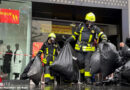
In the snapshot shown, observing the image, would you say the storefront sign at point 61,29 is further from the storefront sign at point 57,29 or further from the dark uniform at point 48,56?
the dark uniform at point 48,56

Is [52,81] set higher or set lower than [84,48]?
lower

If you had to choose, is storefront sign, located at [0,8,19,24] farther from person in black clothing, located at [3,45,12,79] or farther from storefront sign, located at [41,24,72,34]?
storefront sign, located at [41,24,72,34]

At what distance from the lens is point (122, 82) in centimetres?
579

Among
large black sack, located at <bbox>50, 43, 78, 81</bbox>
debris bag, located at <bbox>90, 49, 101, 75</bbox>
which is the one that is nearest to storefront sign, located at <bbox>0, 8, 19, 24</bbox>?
large black sack, located at <bbox>50, 43, 78, 81</bbox>

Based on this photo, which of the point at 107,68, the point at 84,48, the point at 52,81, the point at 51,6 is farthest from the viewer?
the point at 51,6

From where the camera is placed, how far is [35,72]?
5.91 meters

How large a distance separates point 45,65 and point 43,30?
3.68 meters

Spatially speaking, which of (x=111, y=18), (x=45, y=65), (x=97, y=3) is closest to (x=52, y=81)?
(x=45, y=65)

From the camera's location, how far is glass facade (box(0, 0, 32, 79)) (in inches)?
365

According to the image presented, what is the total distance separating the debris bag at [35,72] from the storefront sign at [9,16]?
3.78m

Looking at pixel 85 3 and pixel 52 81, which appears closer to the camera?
pixel 52 81

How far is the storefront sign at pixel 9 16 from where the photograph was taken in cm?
940

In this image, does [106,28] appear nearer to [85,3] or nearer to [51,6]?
[85,3]

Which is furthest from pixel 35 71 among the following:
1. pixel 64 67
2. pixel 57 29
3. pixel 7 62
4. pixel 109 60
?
pixel 57 29
